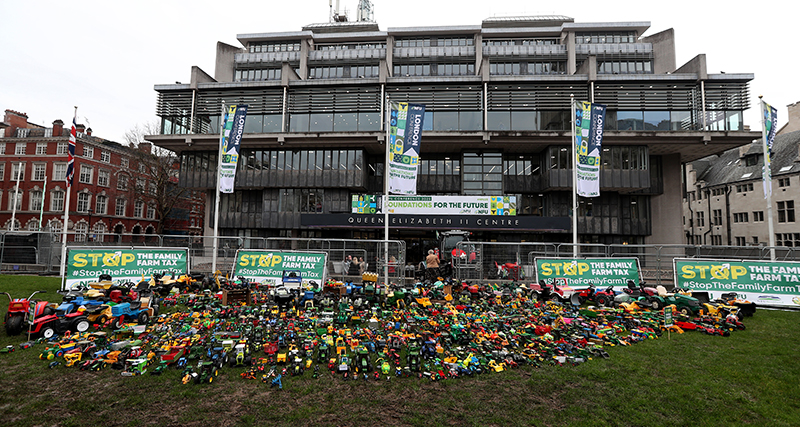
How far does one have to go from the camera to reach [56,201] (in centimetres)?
4522

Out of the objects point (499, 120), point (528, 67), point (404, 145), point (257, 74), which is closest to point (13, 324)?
point (404, 145)

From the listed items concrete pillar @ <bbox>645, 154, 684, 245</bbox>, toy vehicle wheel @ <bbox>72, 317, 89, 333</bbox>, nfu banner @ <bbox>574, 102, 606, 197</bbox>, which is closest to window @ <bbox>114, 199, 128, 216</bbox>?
toy vehicle wheel @ <bbox>72, 317, 89, 333</bbox>

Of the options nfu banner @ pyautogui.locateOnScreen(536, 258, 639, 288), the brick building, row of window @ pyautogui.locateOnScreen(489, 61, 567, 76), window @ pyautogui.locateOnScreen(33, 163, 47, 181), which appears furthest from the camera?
window @ pyautogui.locateOnScreen(33, 163, 47, 181)

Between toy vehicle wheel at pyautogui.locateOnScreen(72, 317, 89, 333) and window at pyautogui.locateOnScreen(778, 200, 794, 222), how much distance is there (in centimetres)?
5407

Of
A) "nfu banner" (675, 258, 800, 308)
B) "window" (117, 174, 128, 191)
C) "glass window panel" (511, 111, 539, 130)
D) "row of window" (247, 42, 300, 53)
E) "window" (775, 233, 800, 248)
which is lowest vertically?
"nfu banner" (675, 258, 800, 308)

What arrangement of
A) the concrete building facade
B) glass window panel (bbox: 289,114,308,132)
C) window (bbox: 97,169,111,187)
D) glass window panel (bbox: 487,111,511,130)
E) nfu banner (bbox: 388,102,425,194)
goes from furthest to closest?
1. window (bbox: 97,169,111,187)
2. glass window panel (bbox: 289,114,308,132)
3. glass window panel (bbox: 487,111,511,130)
4. the concrete building facade
5. nfu banner (bbox: 388,102,425,194)

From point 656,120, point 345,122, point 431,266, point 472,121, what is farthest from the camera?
point 345,122

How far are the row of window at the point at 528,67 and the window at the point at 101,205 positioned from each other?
54.2 metres

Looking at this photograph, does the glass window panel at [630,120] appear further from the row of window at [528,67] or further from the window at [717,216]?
the window at [717,216]

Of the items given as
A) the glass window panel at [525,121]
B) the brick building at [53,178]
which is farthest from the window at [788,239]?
the brick building at [53,178]

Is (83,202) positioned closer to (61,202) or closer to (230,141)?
(61,202)

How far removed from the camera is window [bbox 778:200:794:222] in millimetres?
35031

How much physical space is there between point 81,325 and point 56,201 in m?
53.9

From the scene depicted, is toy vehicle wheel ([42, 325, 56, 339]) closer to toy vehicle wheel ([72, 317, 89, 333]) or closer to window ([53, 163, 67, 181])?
toy vehicle wheel ([72, 317, 89, 333])
